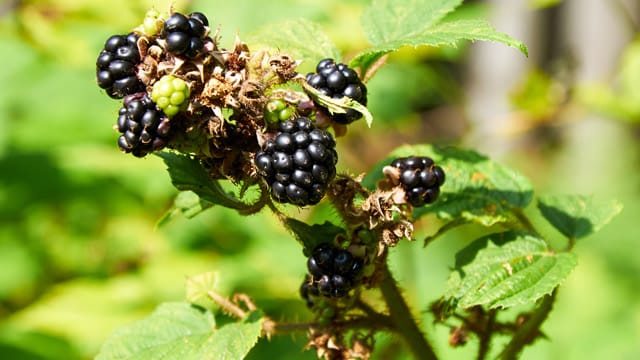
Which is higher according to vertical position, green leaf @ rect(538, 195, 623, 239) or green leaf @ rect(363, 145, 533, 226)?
green leaf @ rect(363, 145, 533, 226)

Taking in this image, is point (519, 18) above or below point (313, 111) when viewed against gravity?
above

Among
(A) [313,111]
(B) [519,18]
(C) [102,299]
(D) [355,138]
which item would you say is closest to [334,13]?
(D) [355,138]

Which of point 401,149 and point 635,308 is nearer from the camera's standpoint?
point 401,149

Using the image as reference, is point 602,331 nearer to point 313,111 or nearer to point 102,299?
point 102,299

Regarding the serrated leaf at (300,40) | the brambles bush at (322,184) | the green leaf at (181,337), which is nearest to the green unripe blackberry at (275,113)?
the brambles bush at (322,184)

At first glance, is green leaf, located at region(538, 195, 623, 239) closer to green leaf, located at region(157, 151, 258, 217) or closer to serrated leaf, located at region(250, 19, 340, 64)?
serrated leaf, located at region(250, 19, 340, 64)

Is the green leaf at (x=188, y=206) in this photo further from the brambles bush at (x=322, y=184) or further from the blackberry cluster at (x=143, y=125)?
the blackberry cluster at (x=143, y=125)

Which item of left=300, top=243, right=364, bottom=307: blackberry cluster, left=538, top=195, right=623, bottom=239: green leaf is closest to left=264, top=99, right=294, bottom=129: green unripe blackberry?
left=300, top=243, right=364, bottom=307: blackberry cluster

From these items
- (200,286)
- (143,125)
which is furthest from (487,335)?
(143,125)
